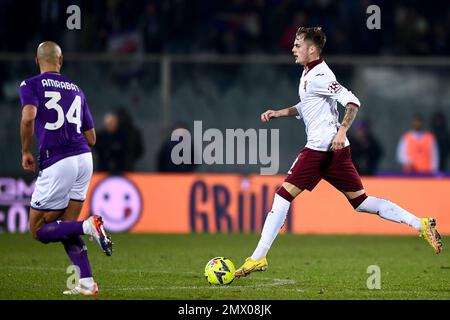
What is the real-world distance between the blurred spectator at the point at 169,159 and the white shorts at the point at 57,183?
344 inches

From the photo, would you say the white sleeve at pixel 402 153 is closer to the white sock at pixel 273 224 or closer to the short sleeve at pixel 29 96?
the white sock at pixel 273 224

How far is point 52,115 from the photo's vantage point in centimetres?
852

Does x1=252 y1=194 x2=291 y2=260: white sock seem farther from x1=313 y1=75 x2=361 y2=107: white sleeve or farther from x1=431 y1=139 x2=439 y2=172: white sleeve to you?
x1=431 y1=139 x2=439 y2=172: white sleeve

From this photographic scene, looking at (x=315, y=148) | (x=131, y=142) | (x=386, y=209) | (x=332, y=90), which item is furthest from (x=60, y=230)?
(x=131, y=142)

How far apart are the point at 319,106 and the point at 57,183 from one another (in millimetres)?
2718

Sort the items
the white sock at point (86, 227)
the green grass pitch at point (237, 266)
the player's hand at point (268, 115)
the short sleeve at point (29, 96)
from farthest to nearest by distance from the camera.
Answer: the player's hand at point (268, 115)
the green grass pitch at point (237, 266)
the short sleeve at point (29, 96)
the white sock at point (86, 227)

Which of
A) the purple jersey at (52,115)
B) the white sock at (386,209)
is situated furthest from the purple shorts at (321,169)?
the purple jersey at (52,115)

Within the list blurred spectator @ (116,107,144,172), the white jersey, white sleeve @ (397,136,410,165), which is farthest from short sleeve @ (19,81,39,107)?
white sleeve @ (397,136,410,165)

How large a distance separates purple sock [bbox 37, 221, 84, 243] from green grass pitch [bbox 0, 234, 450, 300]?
0.49 metres

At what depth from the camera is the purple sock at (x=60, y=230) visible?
8.41 m

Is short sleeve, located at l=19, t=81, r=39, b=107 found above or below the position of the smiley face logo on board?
above

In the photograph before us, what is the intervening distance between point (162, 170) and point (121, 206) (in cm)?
145

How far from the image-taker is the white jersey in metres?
9.63

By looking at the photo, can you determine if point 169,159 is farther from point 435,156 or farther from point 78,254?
point 78,254
